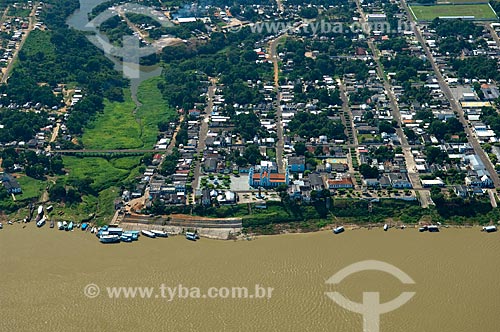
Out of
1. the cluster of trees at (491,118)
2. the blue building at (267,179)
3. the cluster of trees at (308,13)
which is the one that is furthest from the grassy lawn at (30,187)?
the cluster of trees at (308,13)

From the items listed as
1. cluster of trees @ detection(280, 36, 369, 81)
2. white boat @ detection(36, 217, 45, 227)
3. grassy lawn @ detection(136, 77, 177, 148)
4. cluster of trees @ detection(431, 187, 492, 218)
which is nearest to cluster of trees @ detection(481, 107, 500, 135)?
cluster of trees @ detection(431, 187, 492, 218)

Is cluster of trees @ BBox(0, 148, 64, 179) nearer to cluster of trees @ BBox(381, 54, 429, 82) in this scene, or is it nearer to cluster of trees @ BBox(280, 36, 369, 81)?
cluster of trees @ BBox(280, 36, 369, 81)

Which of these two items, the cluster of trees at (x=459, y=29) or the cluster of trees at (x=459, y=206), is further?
the cluster of trees at (x=459, y=29)

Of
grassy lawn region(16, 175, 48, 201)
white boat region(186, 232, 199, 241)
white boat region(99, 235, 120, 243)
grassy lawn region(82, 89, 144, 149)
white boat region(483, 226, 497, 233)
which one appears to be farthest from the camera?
grassy lawn region(82, 89, 144, 149)

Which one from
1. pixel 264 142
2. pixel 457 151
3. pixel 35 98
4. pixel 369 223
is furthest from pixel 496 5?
pixel 35 98

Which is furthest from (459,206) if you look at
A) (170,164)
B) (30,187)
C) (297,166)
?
(30,187)

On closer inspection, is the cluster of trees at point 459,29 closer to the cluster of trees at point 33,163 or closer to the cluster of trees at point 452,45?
the cluster of trees at point 452,45
